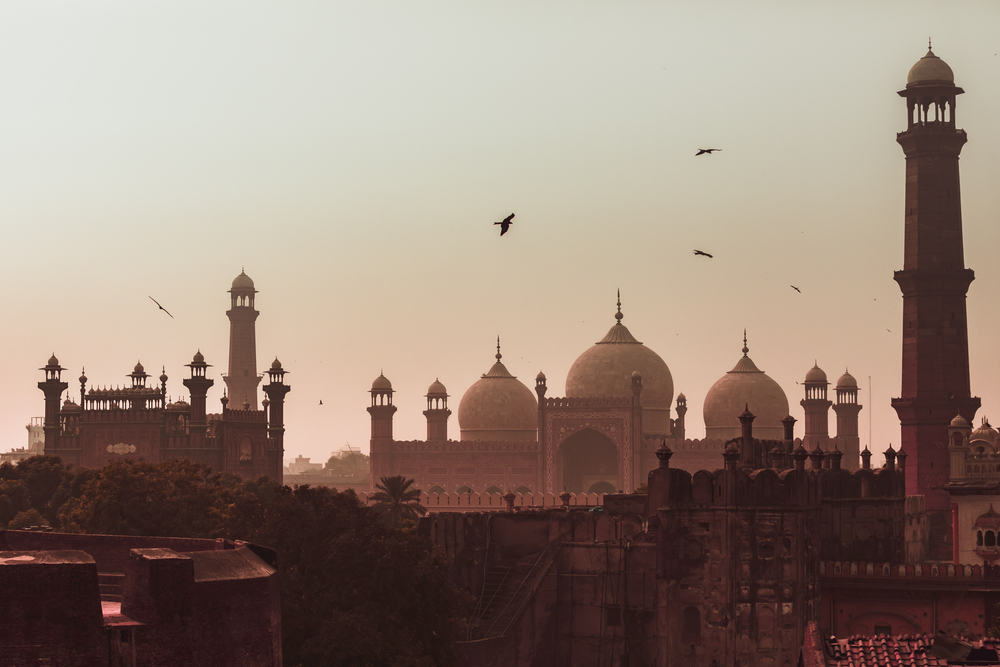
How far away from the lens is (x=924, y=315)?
57.8 meters

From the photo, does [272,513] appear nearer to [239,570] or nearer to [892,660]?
[239,570]

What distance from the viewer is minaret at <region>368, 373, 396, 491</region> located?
258ft

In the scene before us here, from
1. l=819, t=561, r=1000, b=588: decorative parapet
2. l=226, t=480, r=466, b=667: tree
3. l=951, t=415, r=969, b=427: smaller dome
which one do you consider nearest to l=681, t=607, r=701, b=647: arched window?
l=819, t=561, r=1000, b=588: decorative parapet

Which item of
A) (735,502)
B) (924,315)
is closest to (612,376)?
(924,315)

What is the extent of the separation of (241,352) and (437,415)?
16530 mm

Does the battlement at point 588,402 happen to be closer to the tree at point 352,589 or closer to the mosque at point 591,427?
the mosque at point 591,427

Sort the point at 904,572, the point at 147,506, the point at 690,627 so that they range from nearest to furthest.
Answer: the point at 690,627 → the point at 147,506 → the point at 904,572

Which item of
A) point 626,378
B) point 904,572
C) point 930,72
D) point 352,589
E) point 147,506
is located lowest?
point 904,572

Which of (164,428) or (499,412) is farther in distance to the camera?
(499,412)

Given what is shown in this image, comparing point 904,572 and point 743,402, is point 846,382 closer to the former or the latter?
point 743,402

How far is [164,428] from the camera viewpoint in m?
66.6

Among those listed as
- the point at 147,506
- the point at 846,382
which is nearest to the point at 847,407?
the point at 846,382

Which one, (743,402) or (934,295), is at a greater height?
(934,295)

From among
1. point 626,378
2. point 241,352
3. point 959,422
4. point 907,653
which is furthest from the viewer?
point 241,352
